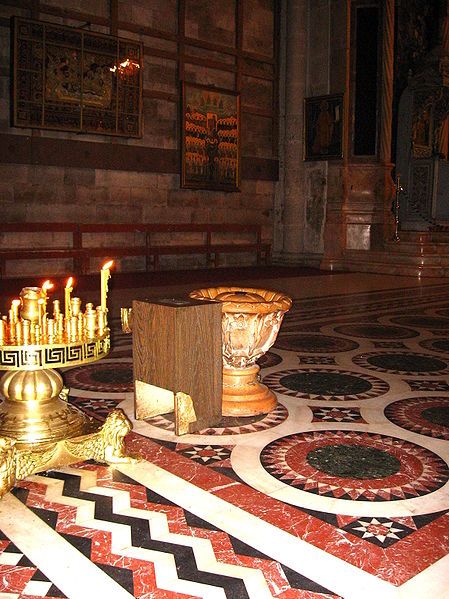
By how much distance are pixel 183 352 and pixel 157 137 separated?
31.7ft

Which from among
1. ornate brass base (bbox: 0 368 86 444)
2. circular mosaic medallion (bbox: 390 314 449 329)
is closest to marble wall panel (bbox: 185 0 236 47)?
circular mosaic medallion (bbox: 390 314 449 329)

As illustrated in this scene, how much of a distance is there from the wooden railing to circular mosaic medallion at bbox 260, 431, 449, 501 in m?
7.88

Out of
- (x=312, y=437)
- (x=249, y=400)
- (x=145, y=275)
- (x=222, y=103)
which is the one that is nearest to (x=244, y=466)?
(x=312, y=437)

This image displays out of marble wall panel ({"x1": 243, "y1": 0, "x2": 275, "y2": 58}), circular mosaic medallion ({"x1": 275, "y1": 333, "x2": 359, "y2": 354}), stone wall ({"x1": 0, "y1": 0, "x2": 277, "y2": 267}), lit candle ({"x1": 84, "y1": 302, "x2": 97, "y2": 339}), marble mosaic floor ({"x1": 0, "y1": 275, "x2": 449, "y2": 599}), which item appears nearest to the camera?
marble mosaic floor ({"x1": 0, "y1": 275, "x2": 449, "y2": 599})

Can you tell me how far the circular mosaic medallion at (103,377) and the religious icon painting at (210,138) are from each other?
819 centimetres

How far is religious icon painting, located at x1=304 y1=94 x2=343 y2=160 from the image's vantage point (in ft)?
43.8

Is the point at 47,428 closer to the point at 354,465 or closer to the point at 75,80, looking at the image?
the point at 354,465

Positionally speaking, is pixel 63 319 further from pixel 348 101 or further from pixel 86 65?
pixel 348 101

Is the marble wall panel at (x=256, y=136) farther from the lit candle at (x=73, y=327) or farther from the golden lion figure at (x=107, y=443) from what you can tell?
the golden lion figure at (x=107, y=443)

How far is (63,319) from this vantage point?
285 centimetres

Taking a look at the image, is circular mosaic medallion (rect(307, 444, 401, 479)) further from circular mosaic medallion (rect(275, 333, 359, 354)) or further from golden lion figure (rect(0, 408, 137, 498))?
circular mosaic medallion (rect(275, 333, 359, 354))

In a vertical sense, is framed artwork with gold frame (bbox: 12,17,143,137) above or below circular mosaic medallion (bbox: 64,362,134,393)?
above

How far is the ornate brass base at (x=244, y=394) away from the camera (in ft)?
11.7

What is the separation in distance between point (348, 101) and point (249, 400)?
36.6ft
